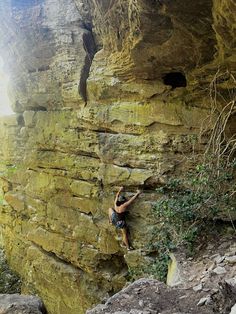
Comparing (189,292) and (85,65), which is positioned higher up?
(85,65)

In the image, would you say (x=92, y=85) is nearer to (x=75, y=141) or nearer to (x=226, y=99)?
(x=75, y=141)

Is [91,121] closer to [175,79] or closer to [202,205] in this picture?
[175,79]

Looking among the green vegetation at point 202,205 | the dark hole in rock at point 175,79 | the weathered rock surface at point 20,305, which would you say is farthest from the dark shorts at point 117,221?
the dark hole in rock at point 175,79

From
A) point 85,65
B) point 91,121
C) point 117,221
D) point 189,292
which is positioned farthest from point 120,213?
point 85,65

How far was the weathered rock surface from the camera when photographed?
5.43 m

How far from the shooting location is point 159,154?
296 inches

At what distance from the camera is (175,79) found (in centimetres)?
770

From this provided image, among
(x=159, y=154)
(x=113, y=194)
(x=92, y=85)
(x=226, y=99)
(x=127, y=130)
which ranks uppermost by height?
(x=92, y=85)

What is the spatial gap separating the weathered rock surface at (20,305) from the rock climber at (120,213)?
2.55m

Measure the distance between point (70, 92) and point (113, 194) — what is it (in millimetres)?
3093

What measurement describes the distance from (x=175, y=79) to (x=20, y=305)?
559 cm

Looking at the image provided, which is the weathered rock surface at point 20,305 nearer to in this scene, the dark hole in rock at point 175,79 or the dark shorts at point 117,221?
the dark shorts at point 117,221

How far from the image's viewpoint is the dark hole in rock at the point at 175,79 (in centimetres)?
754

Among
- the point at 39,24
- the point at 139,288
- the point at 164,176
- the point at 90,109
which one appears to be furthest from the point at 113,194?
the point at 39,24
